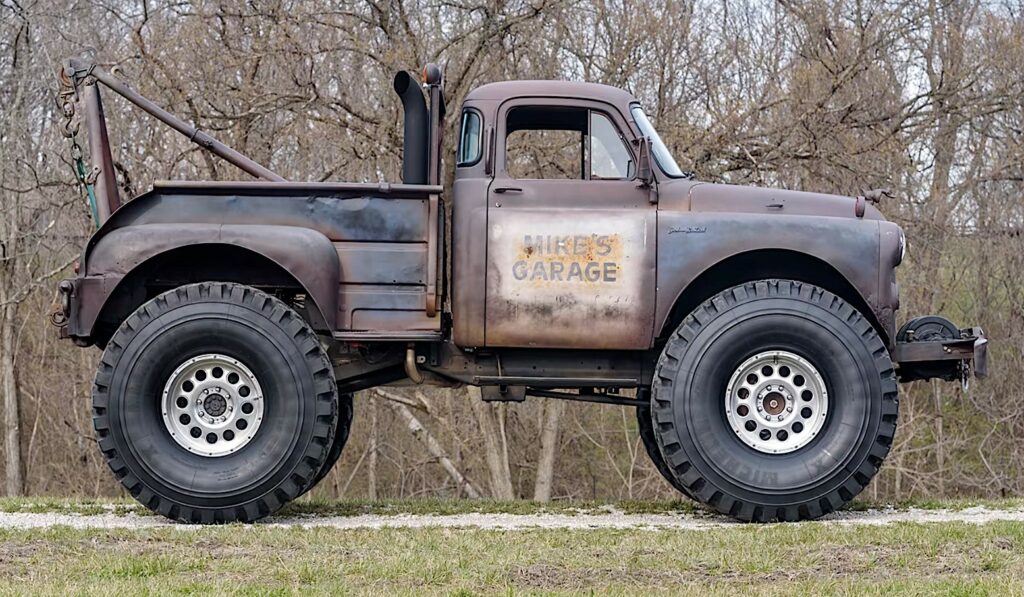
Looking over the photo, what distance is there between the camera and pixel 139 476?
29.2 ft

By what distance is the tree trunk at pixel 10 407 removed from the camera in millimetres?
25017

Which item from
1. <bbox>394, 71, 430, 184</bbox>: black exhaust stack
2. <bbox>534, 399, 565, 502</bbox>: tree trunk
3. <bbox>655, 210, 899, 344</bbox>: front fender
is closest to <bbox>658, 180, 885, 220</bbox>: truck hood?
<bbox>655, 210, 899, 344</bbox>: front fender

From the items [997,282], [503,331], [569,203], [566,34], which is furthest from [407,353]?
[997,282]

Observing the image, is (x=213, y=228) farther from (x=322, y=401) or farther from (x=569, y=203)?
(x=569, y=203)

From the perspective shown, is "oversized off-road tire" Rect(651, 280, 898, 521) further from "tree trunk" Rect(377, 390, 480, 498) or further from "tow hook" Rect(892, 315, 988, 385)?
"tree trunk" Rect(377, 390, 480, 498)

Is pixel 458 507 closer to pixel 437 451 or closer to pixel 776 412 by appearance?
pixel 776 412

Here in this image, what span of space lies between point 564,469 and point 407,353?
17.2 meters

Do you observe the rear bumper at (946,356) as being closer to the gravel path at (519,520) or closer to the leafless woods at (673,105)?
the gravel path at (519,520)

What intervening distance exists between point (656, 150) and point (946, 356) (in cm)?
231

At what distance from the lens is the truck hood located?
365 inches

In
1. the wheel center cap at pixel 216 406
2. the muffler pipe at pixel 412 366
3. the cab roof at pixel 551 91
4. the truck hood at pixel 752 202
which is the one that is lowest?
the wheel center cap at pixel 216 406

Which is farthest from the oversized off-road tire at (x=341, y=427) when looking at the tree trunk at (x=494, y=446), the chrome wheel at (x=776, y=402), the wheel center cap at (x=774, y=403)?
the tree trunk at (x=494, y=446)

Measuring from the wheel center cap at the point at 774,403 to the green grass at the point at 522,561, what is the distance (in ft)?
3.15

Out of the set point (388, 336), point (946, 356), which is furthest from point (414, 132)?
point (946, 356)
